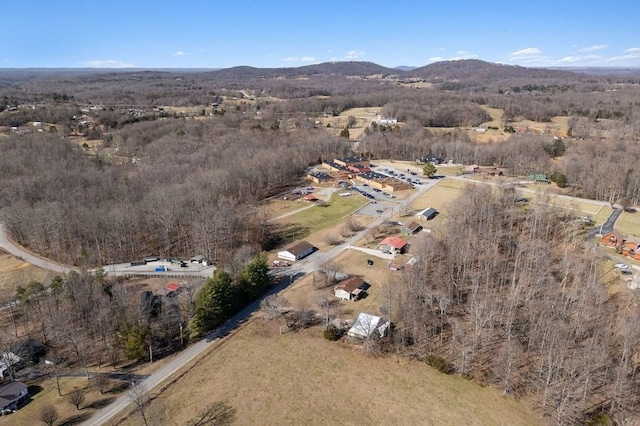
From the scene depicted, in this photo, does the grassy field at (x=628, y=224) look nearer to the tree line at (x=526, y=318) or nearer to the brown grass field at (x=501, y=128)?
the tree line at (x=526, y=318)

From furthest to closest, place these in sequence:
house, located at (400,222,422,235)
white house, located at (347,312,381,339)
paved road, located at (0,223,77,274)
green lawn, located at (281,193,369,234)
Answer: green lawn, located at (281,193,369,234) → house, located at (400,222,422,235) → paved road, located at (0,223,77,274) → white house, located at (347,312,381,339)

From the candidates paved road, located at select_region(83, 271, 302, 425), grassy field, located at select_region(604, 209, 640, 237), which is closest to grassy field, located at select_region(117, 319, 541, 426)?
paved road, located at select_region(83, 271, 302, 425)

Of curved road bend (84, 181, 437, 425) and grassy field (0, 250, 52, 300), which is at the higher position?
grassy field (0, 250, 52, 300)

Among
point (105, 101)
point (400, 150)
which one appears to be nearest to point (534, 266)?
point (400, 150)

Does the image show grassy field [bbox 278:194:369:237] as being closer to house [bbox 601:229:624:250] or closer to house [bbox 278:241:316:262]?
house [bbox 278:241:316:262]

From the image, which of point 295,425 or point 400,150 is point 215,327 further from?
point 400,150

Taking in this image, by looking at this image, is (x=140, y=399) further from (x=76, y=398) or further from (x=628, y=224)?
(x=628, y=224)

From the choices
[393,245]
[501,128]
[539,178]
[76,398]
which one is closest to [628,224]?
[539,178]
